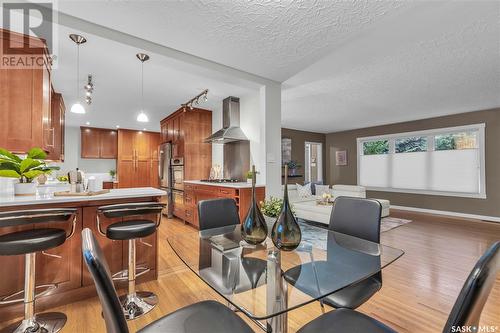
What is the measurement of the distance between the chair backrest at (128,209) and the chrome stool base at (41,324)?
2.70 feet

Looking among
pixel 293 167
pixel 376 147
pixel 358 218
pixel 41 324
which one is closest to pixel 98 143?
pixel 293 167

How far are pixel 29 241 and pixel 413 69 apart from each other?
448 centimetres

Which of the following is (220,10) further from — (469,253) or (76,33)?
(469,253)

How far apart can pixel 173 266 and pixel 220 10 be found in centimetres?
272

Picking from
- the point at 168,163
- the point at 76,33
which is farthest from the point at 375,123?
the point at 76,33

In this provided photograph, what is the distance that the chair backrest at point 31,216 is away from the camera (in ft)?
5.02

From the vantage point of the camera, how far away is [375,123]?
22.3 ft

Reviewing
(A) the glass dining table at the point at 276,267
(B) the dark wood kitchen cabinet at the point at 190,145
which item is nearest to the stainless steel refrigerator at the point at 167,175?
(B) the dark wood kitchen cabinet at the point at 190,145

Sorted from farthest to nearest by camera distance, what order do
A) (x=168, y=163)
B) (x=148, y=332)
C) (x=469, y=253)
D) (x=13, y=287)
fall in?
(x=168, y=163) → (x=469, y=253) → (x=13, y=287) → (x=148, y=332)

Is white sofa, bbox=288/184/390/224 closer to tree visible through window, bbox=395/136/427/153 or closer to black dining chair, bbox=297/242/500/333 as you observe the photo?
tree visible through window, bbox=395/136/427/153

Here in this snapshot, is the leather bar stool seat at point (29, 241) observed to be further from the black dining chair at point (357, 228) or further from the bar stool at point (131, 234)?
the black dining chair at point (357, 228)

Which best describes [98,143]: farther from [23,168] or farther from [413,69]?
[413,69]

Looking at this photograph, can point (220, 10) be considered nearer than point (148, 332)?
No

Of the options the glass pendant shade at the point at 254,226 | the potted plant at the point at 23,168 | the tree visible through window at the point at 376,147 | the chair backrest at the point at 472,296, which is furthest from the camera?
the tree visible through window at the point at 376,147
